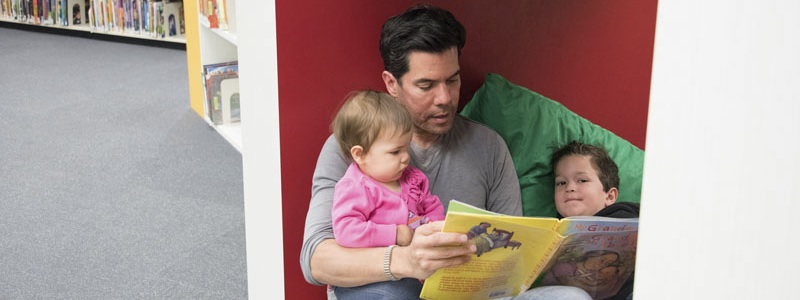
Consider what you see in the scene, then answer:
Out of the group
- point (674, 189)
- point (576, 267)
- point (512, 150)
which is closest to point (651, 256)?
point (674, 189)

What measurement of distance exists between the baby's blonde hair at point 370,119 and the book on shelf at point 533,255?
0.30m

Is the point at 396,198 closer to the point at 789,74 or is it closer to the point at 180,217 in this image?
the point at 789,74

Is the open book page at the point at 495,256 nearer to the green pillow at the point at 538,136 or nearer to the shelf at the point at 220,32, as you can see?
the green pillow at the point at 538,136

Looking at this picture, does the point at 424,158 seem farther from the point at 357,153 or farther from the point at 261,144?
the point at 261,144

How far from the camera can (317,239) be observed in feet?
6.04

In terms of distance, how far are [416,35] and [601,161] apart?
586 millimetres

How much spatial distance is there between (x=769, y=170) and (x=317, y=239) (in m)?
1.08

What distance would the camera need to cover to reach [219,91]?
187 inches

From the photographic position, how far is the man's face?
6.50 ft

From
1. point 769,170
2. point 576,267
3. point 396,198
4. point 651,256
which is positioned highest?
point 769,170

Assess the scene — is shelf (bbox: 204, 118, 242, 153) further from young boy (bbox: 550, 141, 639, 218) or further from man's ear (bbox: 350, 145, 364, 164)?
man's ear (bbox: 350, 145, 364, 164)

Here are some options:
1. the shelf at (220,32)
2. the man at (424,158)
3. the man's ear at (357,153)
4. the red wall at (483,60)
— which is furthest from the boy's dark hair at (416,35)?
the shelf at (220,32)

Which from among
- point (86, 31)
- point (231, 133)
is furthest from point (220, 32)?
point (86, 31)

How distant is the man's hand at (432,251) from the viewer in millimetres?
1613
